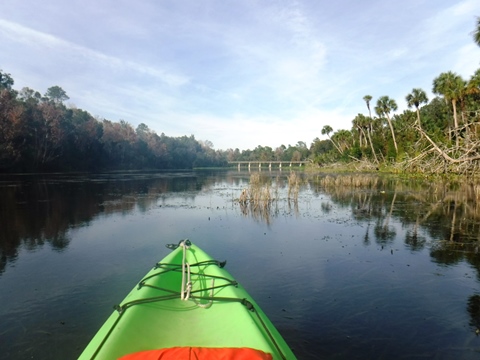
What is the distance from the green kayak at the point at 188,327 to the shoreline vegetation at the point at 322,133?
1901cm

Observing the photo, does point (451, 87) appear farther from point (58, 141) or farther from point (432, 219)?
point (58, 141)

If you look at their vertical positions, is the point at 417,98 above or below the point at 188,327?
above

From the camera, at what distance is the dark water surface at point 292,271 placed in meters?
4.16

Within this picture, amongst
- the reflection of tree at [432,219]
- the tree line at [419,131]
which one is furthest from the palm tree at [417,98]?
the reflection of tree at [432,219]

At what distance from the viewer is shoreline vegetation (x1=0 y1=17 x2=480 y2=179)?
31.6 meters

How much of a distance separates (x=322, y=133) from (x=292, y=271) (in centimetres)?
7785

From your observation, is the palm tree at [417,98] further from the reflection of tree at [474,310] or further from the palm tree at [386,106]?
the reflection of tree at [474,310]

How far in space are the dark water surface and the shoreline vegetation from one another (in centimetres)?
1200

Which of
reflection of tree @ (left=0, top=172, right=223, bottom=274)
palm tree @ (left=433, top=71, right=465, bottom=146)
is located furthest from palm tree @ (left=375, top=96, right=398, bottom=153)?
reflection of tree @ (left=0, top=172, right=223, bottom=274)

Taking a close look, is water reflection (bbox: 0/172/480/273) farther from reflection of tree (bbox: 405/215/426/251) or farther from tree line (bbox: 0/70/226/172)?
tree line (bbox: 0/70/226/172)

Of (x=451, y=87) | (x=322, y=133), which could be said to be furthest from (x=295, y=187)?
(x=322, y=133)

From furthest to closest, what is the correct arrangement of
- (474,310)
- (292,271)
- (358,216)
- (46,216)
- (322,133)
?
(322,133) → (358,216) → (46,216) → (292,271) → (474,310)

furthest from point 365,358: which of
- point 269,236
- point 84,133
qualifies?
point 84,133

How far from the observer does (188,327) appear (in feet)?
11.1
